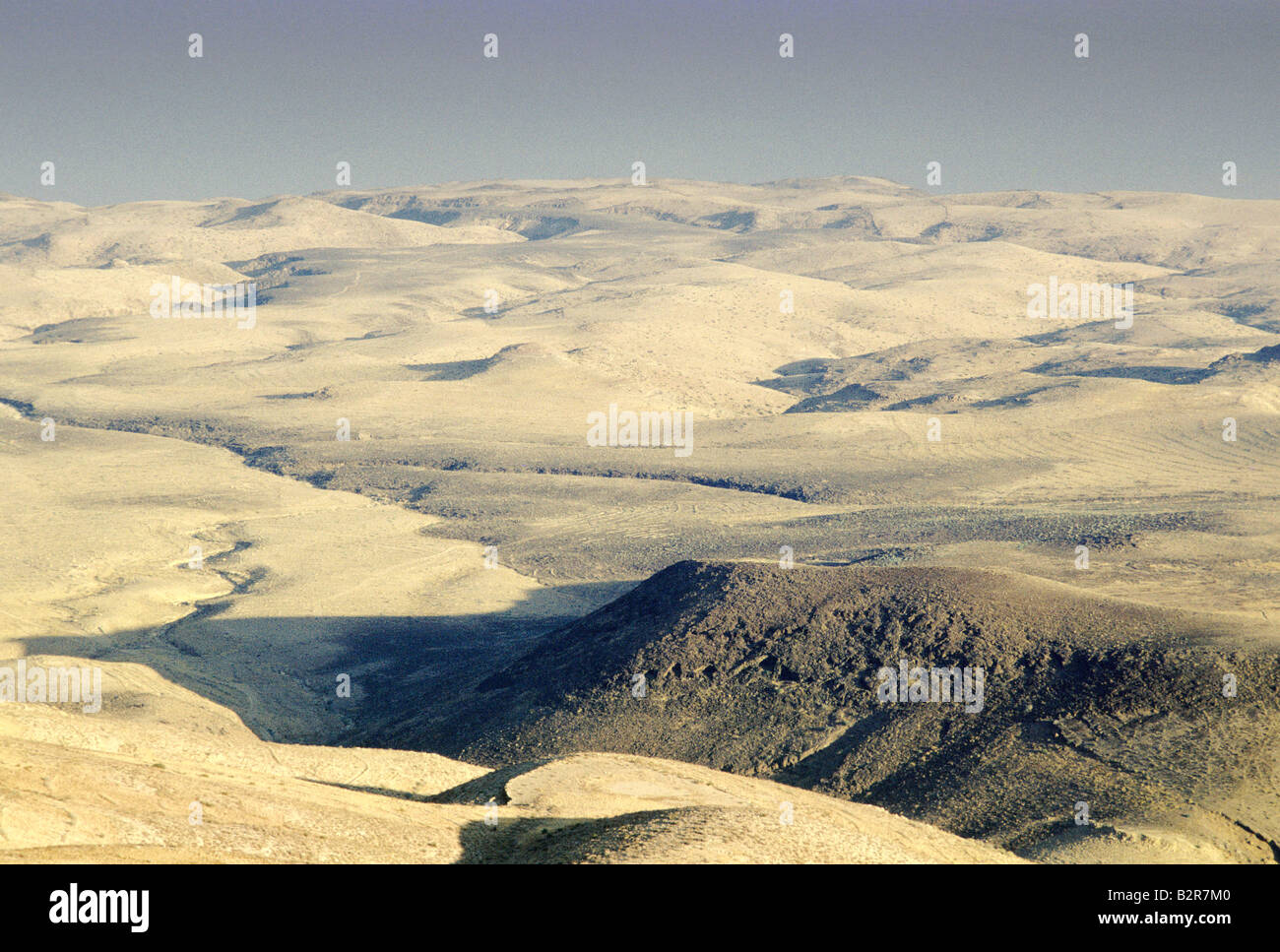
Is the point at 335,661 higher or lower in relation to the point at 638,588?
lower

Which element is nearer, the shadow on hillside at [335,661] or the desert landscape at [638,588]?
the desert landscape at [638,588]

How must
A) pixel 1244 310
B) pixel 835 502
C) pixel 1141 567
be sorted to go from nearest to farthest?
pixel 1141 567 → pixel 835 502 → pixel 1244 310

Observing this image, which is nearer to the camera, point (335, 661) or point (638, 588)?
point (638, 588)

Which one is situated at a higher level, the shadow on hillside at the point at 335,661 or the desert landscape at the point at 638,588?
the desert landscape at the point at 638,588

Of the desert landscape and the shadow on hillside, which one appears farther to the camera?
the shadow on hillside

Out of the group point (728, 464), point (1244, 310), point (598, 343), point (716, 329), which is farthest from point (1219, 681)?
point (1244, 310)

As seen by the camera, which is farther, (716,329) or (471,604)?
(716,329)

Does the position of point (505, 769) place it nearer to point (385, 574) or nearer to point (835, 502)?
point (385, 574)

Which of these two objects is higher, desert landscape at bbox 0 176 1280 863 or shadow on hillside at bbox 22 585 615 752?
desert landscape at bbox 0 176 1280 863
